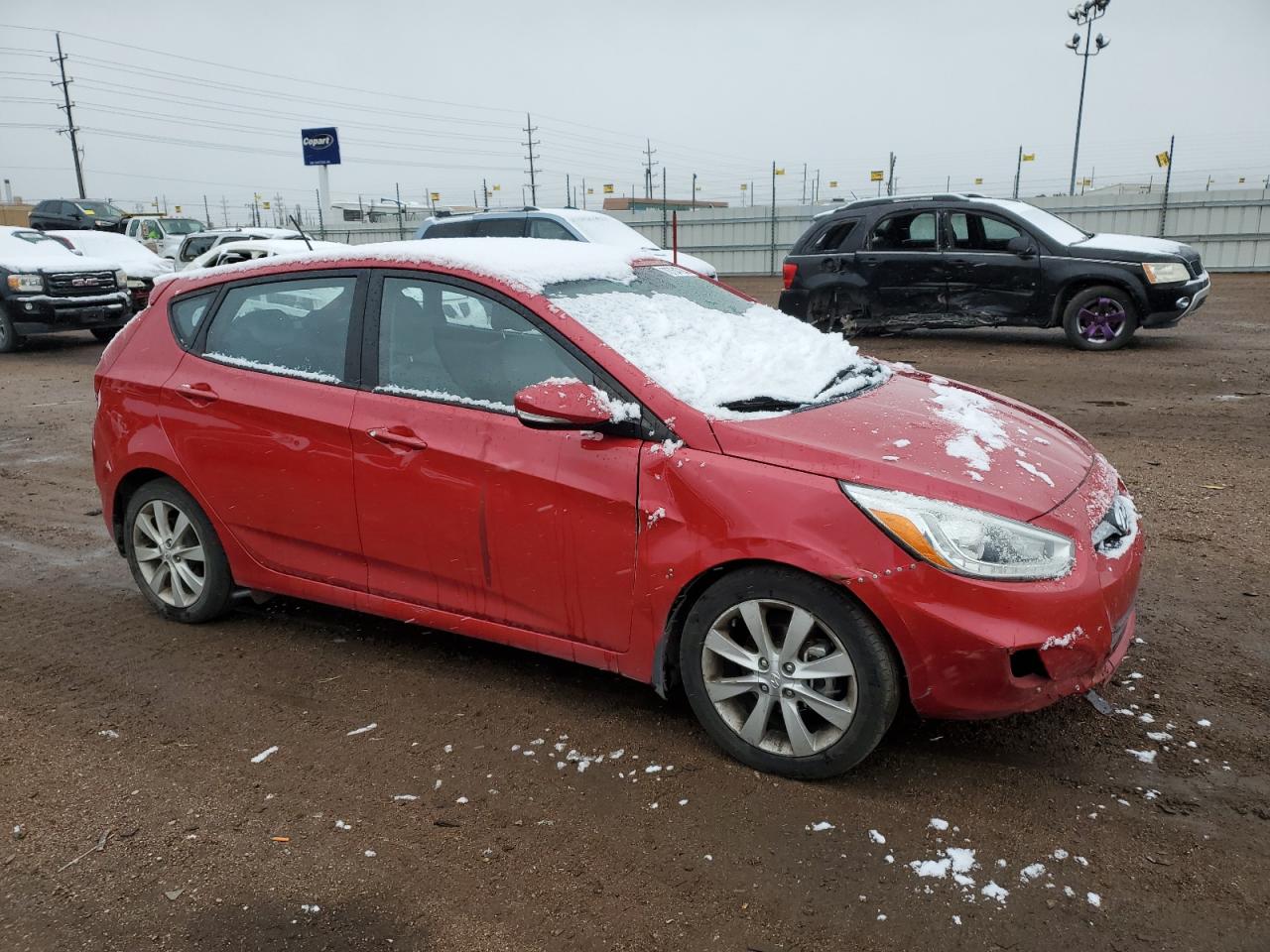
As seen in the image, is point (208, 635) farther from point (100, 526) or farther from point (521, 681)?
point (100, 526)

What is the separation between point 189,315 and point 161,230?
26.0 m

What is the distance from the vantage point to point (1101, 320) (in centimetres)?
1128

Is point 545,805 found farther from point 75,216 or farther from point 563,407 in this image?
point 75,216

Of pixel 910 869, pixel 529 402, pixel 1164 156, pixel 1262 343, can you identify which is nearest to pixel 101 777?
pixel 529 402

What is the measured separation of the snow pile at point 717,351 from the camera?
3.23 meters

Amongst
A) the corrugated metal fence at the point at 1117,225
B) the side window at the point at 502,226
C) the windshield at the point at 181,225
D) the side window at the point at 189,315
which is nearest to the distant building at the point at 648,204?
the corrugated metal fence at the point at 1117,225

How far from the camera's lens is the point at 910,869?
8.57 ft

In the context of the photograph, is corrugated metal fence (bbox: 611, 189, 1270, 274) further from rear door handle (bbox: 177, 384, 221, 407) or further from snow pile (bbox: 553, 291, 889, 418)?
rear door handle (bbox: 177, 384, 221, 407)

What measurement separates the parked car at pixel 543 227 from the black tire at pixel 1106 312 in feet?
15.0

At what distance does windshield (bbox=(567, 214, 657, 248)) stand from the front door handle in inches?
400

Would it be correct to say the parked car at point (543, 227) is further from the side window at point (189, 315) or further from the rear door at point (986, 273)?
the side window at point (189, 315)

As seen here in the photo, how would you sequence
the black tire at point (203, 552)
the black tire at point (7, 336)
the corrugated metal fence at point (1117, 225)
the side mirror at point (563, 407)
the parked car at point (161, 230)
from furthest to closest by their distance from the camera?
the parked car at point (161, 230) → the corrugated metal fence at point (1117, 225) → the black tire at point (7, 336) → the black tire at point (203, 552) → the side mirror at point (563, 407)

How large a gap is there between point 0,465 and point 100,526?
2.34 metres

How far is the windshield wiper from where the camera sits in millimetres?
3125
